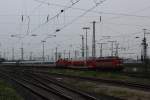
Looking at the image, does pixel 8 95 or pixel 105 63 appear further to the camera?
pixel 105 63

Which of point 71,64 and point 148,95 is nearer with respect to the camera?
point 148,95

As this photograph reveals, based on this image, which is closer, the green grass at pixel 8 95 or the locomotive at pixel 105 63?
the green grass at pixel 8 95

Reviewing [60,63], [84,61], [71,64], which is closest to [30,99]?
[84,61]

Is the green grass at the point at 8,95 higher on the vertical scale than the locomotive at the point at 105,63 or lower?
lower

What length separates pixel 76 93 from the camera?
83.3 ft

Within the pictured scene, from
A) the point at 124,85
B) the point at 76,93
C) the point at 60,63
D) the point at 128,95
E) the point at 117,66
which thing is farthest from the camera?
the point at 60,63

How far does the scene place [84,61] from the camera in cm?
6212

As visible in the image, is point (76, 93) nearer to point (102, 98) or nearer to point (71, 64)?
point (102, 98)

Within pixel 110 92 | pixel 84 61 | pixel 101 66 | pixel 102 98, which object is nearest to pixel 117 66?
pixel 101 66

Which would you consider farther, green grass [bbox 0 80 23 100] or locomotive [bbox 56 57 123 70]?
locomotive [bbox 56 57 123 70]

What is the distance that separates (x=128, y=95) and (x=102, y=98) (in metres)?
2.15

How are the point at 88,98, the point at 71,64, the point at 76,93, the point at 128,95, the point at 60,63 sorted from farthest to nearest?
the point at 60,63 → the point at 71,64 → the point at 76,93 → the point at 128,95 → the point at 88,98

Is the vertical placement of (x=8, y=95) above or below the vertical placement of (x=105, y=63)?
below

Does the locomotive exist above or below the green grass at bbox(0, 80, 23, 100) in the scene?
above
